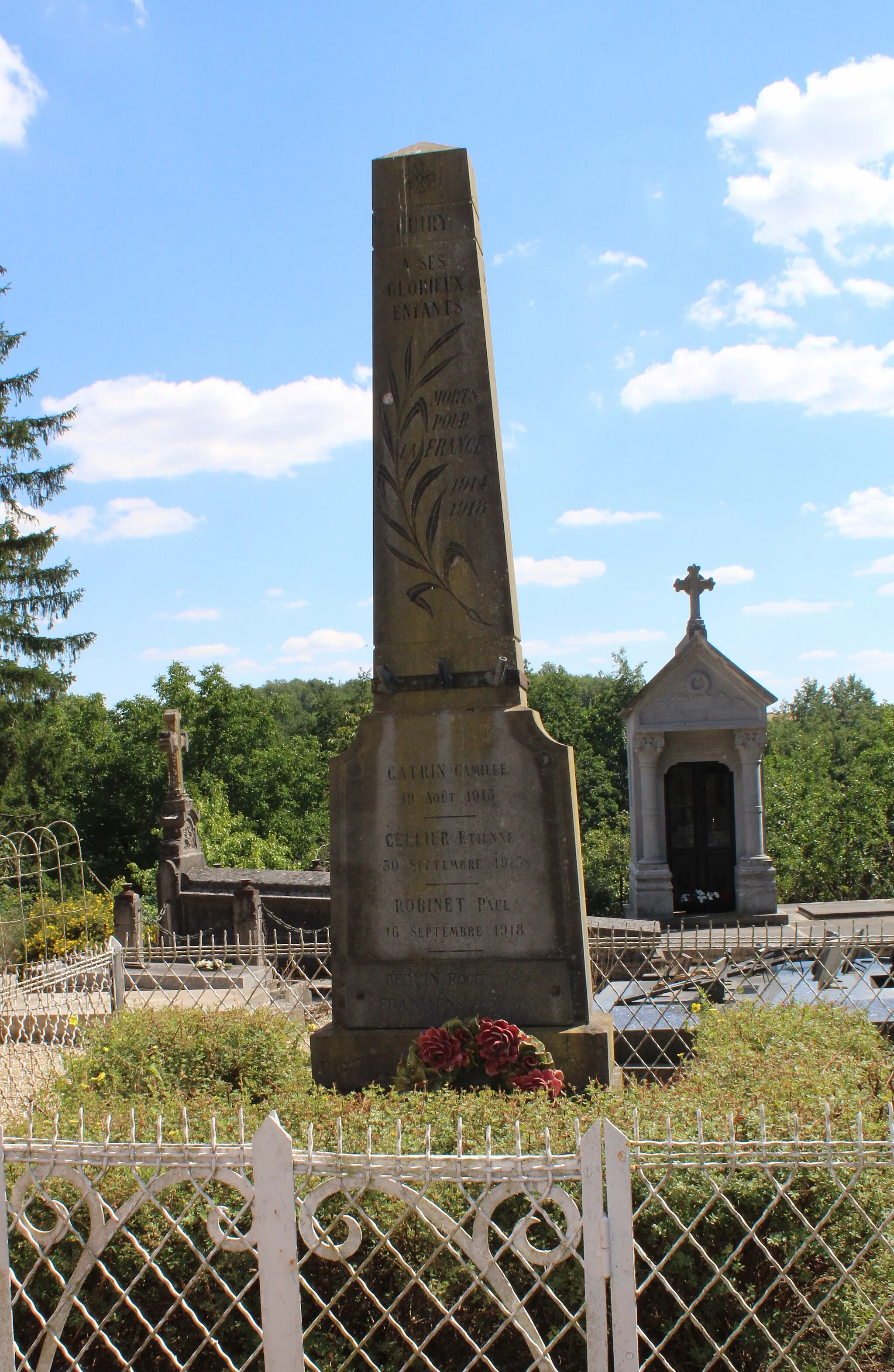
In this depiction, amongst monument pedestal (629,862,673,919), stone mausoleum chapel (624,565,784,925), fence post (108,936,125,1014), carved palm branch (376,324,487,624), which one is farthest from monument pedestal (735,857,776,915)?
carved palm branch (376,324,487,624)

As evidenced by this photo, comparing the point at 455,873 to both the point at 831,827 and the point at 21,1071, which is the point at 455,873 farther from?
the point at 831,827

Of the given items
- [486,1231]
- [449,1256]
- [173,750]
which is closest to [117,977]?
[449,1256]

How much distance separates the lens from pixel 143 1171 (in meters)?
3.45

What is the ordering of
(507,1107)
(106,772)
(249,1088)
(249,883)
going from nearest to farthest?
(507,1107) < (249,1088) < (249,883) < (106,772)

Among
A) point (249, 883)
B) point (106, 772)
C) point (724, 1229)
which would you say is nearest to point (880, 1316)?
point (724, 1229)

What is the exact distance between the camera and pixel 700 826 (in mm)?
16422

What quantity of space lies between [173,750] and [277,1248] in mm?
19805

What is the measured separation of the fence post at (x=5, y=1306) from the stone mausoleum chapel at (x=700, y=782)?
1278 cm

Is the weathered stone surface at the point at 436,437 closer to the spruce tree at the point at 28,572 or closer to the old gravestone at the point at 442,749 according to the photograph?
the old gravestone at the point at 442,749

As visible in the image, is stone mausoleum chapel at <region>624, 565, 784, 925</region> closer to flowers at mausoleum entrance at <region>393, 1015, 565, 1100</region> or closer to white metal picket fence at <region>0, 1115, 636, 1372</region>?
flowers at mausoleum entrance at <region>393, 1015, 565, 1100</region>

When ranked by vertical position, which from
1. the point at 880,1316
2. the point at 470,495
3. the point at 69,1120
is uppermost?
the point at 470,495

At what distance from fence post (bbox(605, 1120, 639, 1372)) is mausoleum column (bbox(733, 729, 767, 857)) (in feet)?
43.2

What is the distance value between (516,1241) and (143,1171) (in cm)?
133

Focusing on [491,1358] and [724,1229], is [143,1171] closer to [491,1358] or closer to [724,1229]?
[491,1358]
